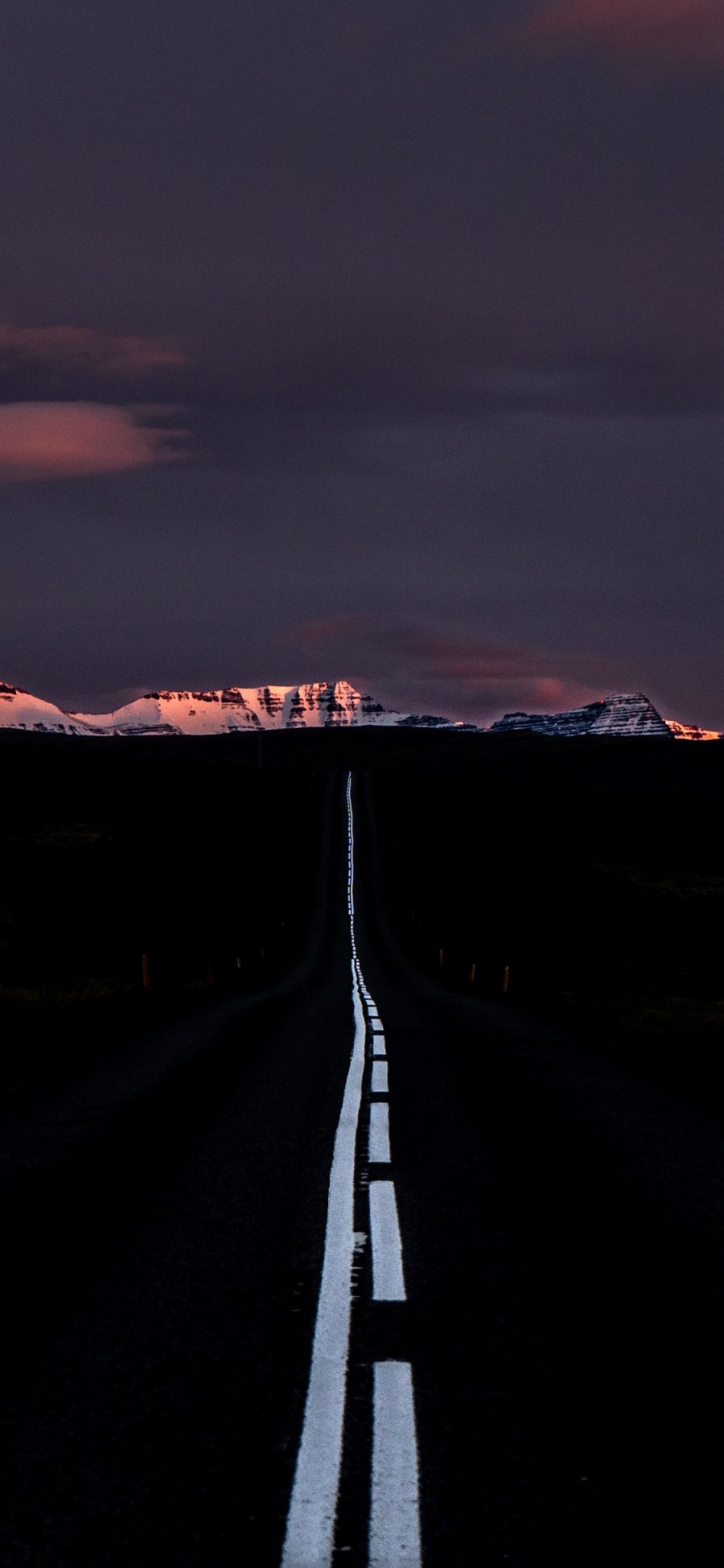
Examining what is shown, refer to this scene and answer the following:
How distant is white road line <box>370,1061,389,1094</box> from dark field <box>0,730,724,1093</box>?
3.39m

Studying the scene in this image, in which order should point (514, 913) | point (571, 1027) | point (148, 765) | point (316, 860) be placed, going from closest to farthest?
1. point (571, 1027)
2. point (514, 913)
3. point (316, 860)
4. point (148, 765)

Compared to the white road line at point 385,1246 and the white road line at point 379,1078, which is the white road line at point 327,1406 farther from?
the white road line at point 379,1078

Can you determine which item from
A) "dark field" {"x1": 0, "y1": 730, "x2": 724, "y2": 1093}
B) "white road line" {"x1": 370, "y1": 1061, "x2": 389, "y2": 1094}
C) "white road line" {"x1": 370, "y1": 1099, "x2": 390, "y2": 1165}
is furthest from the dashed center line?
"dark field" {"x1": 0, "y1": 730, "x2": 724, "y2": 1093}

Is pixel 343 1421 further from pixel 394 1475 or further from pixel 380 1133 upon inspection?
pixel 380 1133

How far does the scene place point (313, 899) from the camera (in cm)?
7150

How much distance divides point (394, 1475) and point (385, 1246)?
2620 mm

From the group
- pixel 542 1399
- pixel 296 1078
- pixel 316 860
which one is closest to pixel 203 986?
pixel 296 1078

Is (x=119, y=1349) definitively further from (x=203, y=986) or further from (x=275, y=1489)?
(x=203, y=986)

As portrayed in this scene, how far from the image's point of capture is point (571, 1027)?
2052cm

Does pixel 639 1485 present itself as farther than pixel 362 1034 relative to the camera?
No

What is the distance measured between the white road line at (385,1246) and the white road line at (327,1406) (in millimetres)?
133

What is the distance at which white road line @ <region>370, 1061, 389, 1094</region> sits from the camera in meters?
12.1

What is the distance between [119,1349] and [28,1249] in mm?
1526

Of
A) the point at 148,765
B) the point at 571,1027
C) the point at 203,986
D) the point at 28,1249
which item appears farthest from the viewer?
the point at 148,765
